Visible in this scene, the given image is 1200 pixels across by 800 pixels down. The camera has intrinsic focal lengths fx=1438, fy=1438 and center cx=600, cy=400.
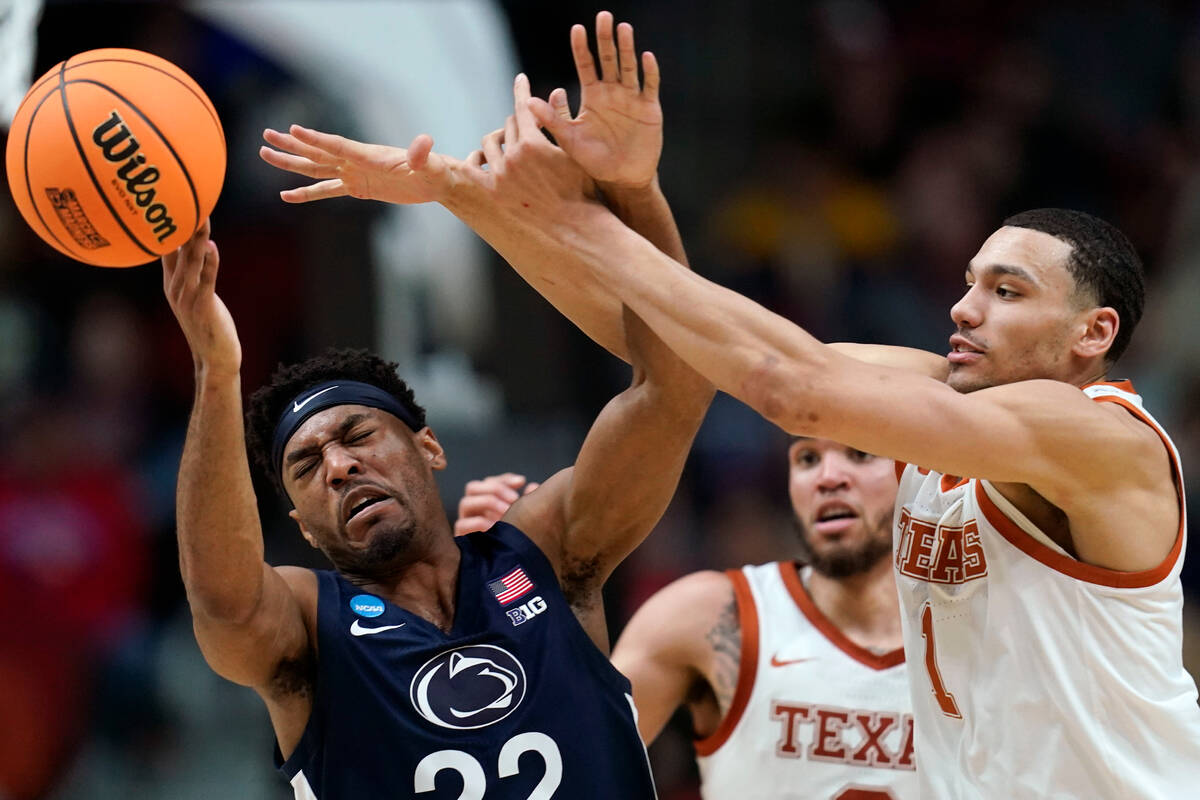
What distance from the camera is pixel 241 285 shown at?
878cm

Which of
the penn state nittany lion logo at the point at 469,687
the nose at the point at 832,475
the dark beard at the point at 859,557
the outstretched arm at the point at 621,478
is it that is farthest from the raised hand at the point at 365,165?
the dark beard at the point at 859,557

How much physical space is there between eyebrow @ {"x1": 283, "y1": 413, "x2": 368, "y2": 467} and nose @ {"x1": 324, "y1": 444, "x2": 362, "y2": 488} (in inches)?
2.2

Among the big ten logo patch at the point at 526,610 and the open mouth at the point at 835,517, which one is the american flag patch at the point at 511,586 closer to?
the big ten logo patch at the point at 526,610

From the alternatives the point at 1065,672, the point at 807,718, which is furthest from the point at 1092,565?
the point at 807,718

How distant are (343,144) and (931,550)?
1.80 meters

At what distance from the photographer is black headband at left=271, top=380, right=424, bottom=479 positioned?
12.6 feet

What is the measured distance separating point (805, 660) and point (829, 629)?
0.45 feet

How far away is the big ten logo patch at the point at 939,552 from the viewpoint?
11.5 feet

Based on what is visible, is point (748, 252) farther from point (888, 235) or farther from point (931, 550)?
point (931, 550)

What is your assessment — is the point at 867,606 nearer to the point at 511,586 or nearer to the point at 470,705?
the point at 511,586

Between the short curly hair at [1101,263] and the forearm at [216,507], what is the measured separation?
6.58 ft

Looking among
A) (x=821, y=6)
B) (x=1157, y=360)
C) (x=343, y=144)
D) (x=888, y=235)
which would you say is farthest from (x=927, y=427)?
(x=821, y=6)

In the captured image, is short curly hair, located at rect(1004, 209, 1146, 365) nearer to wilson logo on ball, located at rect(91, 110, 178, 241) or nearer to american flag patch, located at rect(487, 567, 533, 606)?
american flag patch, located at rect(487, 567, 533, 606)

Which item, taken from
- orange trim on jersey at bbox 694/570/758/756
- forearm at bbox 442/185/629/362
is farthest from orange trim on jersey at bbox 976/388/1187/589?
orange trim on jersey at bbox 694/570/758/756
